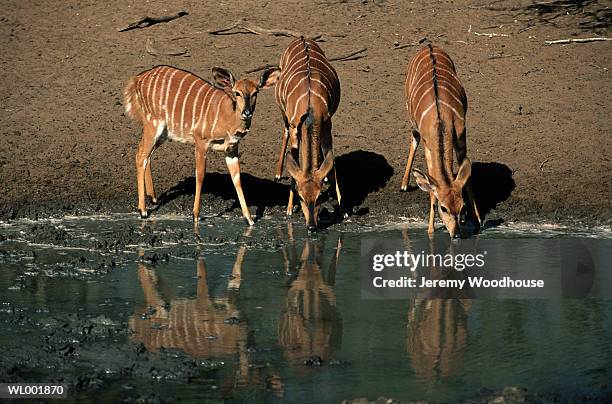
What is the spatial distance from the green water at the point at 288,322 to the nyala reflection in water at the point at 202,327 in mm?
12

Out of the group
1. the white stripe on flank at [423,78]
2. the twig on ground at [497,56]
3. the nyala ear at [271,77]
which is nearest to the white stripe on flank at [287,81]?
the nyala ear at [271,77]

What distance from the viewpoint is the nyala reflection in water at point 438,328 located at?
6559 mm

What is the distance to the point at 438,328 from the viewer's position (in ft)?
23.8

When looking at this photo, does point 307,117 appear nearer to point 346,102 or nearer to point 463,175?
point 463,175

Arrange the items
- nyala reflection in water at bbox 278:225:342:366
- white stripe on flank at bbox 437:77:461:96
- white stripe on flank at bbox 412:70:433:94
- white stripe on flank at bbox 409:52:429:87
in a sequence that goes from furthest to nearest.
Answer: white stripe on flank at bbox 409:52:429:87, white stripe on flank at bbox 412:70:433:94, white stripe on flank at bbox 437:77:461:96, nyala reflection in water at bbox 278:225:342:366

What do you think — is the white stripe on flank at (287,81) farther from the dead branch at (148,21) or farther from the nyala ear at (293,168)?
the dead branch at (148,21)

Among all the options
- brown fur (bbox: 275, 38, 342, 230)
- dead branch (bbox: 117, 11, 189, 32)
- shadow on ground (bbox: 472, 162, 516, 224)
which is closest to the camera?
brown fur (bbox: 275, 38, 342, 230)

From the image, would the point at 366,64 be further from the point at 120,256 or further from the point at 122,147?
the point at 120,256

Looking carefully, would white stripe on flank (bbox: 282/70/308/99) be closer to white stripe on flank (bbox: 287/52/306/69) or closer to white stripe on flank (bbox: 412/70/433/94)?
white stripe on flank (bbox: 287/52/306/69)

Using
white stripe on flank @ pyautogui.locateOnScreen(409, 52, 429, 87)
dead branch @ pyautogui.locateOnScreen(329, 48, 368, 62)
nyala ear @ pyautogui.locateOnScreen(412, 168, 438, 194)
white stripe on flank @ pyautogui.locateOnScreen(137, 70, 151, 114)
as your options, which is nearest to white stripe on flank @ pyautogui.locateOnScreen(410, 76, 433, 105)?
white stripe on flank @ pyautogui.locateOnScreen(409, 52, 429, 87)

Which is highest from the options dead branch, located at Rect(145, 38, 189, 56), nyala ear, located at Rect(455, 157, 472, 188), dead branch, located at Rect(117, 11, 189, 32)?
dead branch, located at Rect(117, 11, 189, 32)

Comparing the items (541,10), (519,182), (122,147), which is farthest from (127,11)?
(519,182)

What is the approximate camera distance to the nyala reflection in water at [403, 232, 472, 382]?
6559 millimetres

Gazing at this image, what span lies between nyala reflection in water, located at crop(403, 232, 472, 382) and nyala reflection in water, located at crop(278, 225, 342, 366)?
1.55 feet
